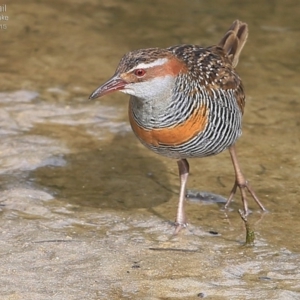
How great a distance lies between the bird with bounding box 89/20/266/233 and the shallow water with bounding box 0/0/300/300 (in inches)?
24.6

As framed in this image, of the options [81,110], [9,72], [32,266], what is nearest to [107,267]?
[32,266]

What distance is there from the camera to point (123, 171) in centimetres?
834

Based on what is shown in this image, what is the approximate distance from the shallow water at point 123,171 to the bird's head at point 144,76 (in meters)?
1.25

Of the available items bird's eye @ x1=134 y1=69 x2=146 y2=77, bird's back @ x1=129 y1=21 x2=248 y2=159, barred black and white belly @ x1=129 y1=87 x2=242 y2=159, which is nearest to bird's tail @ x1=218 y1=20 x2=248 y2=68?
bird's back @ x1=129 y1=21 x2=248 y2=159

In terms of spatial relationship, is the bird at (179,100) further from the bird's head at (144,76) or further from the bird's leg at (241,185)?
the bird's leg at (241,185)

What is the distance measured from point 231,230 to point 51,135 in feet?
8.34

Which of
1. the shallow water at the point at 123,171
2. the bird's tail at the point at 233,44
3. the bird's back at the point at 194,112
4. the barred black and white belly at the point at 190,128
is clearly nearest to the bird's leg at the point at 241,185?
the shallow water at the point at 123,171

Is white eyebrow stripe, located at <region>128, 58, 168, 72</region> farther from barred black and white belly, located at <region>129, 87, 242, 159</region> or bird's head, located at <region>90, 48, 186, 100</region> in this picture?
barred black and white belly, located at <region>129, 87, 242, 159</region>

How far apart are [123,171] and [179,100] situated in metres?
1.90

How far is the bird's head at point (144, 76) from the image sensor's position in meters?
6.38

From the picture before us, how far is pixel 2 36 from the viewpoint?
1107 centimetres

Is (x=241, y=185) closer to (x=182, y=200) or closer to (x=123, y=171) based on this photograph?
(x=182, y=200)

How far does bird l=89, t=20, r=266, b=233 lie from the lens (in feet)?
21.1

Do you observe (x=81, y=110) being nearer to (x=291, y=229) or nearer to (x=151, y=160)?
(x=151, y=160)
